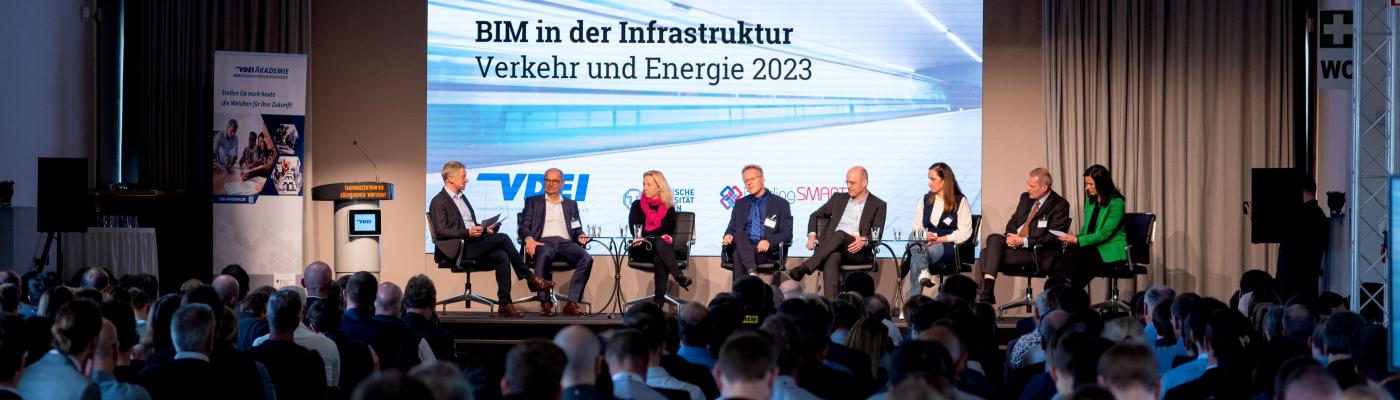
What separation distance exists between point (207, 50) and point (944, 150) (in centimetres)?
563

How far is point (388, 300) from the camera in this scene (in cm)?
524

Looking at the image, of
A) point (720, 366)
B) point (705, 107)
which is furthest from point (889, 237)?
point (720, 366)

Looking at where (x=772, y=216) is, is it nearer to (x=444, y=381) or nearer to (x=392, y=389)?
(x=444, y=381)

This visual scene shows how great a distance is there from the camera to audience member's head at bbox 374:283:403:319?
17.2 feet

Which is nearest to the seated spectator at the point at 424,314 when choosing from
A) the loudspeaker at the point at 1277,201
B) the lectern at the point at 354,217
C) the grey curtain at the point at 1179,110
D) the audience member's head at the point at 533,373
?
the audience member's head at the point at 533,373

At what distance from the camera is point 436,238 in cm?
979

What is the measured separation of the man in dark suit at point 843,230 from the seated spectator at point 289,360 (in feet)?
18.3

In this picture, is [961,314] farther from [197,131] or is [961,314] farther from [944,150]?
[197,131]

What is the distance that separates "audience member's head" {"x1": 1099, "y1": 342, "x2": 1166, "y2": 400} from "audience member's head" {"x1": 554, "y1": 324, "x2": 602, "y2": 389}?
1163mm

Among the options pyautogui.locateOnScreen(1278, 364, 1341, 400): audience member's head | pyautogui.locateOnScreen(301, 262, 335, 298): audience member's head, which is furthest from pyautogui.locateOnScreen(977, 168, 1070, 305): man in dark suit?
pyautogui.locateOnScreen(1278, 364, 1341, 400): audience member's head

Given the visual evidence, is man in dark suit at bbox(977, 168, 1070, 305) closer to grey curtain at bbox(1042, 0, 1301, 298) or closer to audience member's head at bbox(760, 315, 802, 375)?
grey curtain at bbox(1042, 0, 1301, 298)

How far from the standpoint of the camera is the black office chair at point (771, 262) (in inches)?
390

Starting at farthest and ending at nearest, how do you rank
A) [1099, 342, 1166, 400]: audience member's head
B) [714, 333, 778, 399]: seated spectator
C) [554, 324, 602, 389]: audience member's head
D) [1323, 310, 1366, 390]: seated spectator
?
[1323, 310, 1366, 390]: seated spectator → [554, 324, 602, 389]: audience member's head → [714, 333, 778, 399]: seated spectator → [1099, 342, 1166, 400]: audience member's head

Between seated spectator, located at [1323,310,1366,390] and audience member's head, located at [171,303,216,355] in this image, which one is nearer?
audience member's head, located at [171,303,216,355]
